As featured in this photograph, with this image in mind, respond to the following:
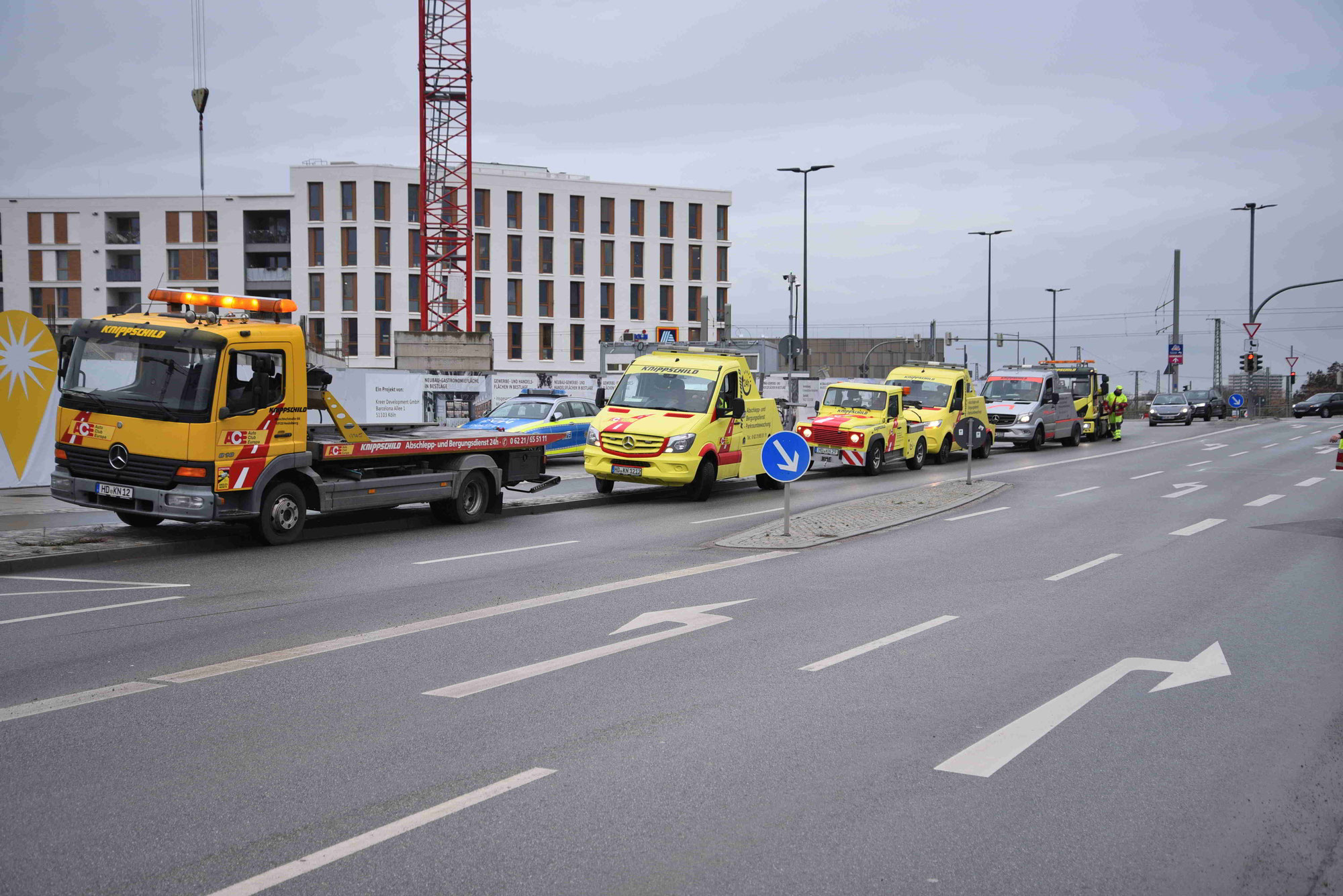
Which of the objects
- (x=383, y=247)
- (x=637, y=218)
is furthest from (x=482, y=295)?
(x=637, y=218)

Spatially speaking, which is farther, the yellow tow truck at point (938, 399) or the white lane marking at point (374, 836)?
the yellow tow truck at point (938, 399)

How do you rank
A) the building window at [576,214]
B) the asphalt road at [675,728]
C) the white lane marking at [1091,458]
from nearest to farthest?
1. the asphalt road at [675,728]
2. the white lane marking at [1091,458]
3. the building window at [576,214]

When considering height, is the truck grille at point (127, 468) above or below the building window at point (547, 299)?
below

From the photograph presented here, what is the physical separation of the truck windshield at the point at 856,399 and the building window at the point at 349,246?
5432 cm

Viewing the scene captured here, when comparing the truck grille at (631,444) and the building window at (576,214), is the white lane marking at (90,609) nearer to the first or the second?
the truck grille at (631,444)

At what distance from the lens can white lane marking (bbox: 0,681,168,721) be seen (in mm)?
5977

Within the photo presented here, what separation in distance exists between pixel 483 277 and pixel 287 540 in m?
65.4

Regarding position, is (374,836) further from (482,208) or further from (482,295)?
(482,208)

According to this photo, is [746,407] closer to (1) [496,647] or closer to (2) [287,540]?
(2) [287,540]

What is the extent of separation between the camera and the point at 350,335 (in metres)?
74.1

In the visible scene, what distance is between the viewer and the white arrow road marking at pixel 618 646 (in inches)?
258

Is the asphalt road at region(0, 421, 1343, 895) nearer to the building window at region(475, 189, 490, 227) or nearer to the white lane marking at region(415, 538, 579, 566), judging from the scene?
the white lane marking at region(415, 538, 579, 566)

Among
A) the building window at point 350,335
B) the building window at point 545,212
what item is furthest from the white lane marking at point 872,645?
the building window at point 545,212

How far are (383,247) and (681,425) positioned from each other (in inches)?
2369
